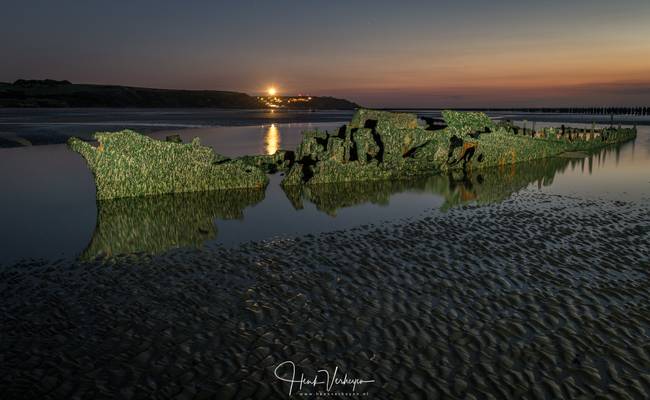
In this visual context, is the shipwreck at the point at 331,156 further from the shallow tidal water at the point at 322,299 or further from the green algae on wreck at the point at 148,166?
the shallow tidal water at the point at 322,299

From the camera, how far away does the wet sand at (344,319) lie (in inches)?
234

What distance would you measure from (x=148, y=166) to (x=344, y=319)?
12.3 metres

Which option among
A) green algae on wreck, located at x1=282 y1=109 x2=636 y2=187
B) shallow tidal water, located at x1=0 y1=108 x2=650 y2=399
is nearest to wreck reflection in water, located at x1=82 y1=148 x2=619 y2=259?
shallow tidal water, located at x1=0 y1=108 x2=650 y2=399

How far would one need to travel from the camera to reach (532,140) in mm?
30844

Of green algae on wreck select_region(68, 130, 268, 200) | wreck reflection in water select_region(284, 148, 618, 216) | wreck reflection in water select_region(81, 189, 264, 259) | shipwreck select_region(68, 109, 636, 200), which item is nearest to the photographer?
wreck reflection in water select_region(81, 189, 264, 259)

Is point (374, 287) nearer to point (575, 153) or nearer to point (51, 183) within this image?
point (51, 183)

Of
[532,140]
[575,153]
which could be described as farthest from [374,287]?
[575,153]

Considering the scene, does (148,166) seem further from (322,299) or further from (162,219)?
(322,299)

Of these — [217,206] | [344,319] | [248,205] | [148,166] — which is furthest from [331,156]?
[344,319]

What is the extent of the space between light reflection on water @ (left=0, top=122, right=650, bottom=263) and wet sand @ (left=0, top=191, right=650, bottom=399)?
4.85 feet

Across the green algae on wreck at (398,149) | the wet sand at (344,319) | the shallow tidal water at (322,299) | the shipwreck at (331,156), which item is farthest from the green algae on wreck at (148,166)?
the wet sand at (344,319)

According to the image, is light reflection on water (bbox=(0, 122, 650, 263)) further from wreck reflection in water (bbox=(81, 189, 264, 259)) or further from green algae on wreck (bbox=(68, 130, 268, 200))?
green algae on wreck (bbox=(68, 130, 268, 200))

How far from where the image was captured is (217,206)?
1608 cm

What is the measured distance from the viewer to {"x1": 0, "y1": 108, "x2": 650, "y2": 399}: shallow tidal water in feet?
19.8
